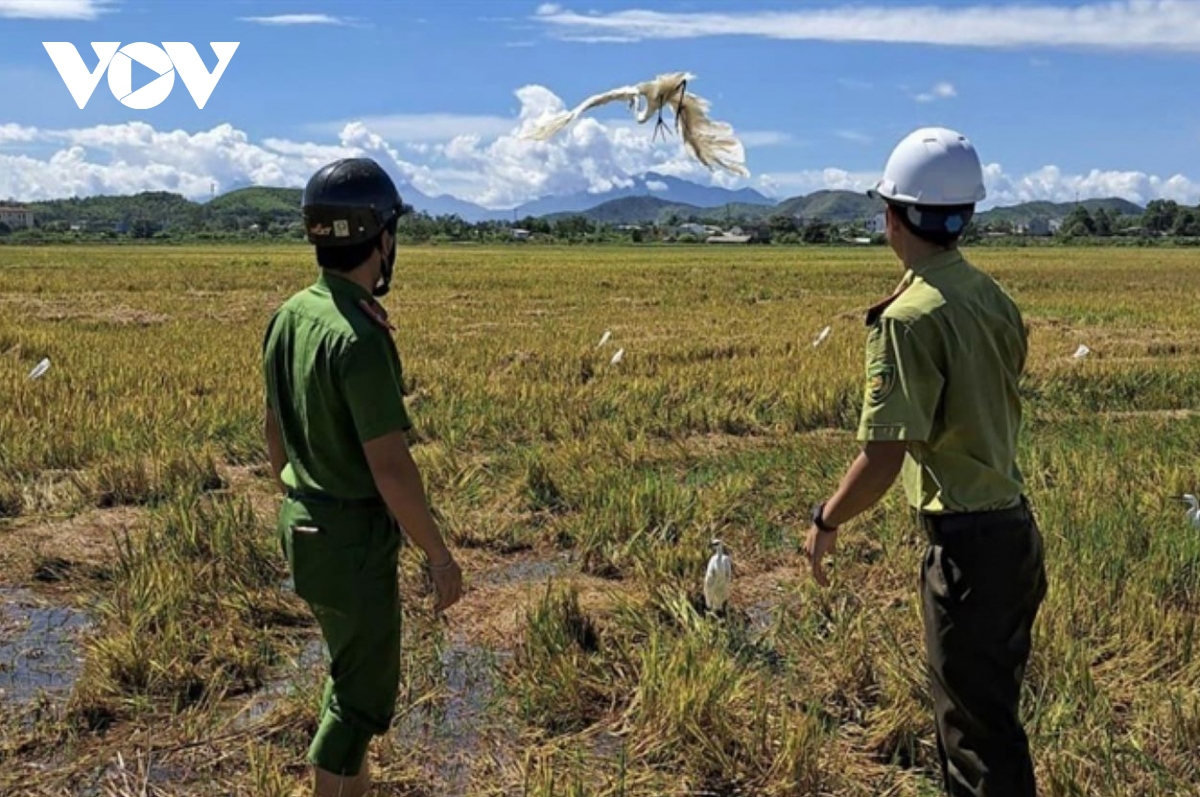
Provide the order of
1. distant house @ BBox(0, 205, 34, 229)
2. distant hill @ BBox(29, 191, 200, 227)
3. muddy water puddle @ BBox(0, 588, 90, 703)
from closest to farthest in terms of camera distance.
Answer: muddy water puddle @ BBox(0, 588, 90, 703)
distant house @ BBox(0, 205, 34, 229)
distant hill @ BBox(29, 191, 200, 227)

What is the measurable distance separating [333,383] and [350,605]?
534 mm

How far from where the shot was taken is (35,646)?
409 cm

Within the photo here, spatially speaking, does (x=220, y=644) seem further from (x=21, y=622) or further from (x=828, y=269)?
(x=828, y=269)

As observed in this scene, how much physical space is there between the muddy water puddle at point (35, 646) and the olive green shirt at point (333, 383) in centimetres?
184

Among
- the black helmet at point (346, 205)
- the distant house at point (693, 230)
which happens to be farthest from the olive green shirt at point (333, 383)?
the distant house at point (693, 230)

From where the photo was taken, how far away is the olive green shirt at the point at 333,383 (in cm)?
231

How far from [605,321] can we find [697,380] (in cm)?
752

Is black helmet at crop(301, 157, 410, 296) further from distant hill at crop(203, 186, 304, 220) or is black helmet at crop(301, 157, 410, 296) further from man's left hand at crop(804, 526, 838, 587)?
distant hill at crop(203, 186, 304, 220)

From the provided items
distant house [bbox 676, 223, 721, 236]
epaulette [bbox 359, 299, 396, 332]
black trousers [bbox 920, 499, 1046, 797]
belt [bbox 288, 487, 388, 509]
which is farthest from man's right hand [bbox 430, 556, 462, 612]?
distant house [bbox 676, 223, 721, 236]

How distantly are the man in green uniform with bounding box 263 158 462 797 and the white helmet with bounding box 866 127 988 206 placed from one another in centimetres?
118

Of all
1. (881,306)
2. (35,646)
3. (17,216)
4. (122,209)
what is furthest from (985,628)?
(122,209)

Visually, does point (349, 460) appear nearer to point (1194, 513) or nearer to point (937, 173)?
point (937, 173)

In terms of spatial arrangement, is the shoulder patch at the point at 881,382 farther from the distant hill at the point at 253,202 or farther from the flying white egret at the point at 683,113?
the distant hill at the point at 253,202

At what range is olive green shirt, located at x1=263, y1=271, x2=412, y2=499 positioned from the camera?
231 centimetres
